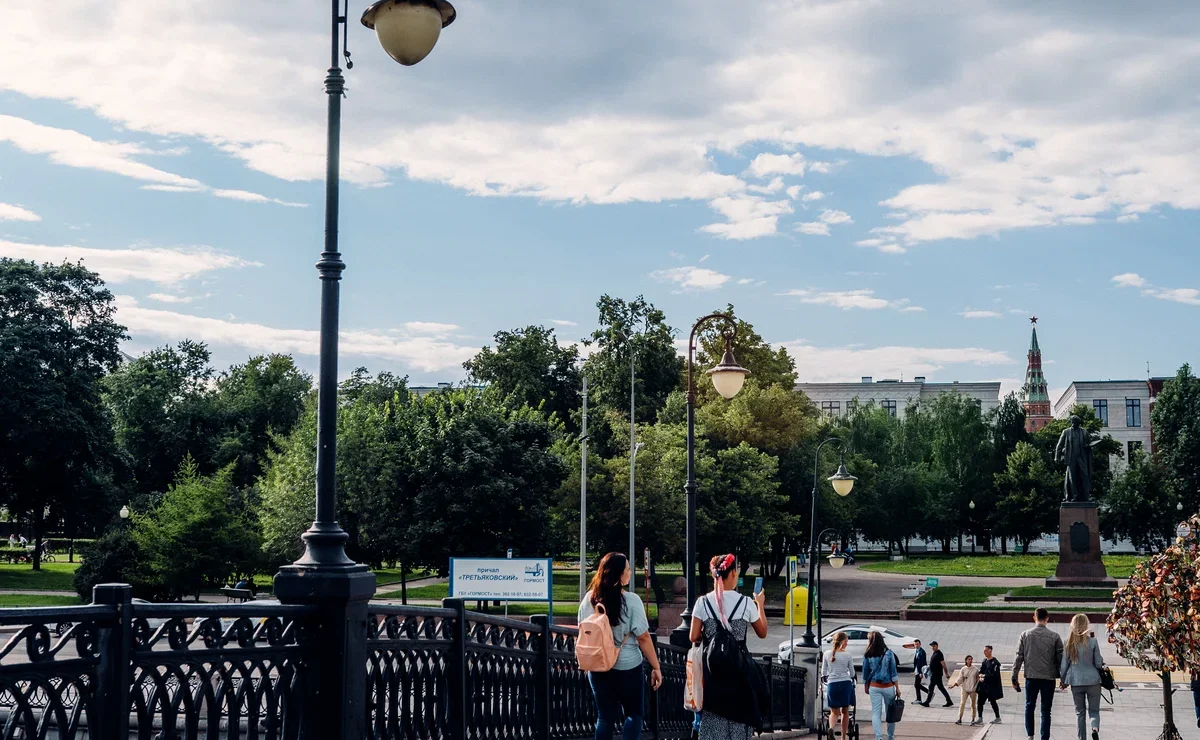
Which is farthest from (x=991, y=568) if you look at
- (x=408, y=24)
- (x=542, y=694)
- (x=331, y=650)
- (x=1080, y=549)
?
(x=331, y=650)

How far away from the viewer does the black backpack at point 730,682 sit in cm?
737

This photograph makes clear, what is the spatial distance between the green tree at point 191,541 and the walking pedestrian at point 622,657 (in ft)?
122

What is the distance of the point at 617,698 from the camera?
7879 mm

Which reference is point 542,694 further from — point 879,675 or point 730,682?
point 879,675

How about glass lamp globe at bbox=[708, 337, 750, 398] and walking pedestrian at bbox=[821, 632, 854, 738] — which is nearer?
walking pedestrian at bbox=[821, 632, 854, 738]

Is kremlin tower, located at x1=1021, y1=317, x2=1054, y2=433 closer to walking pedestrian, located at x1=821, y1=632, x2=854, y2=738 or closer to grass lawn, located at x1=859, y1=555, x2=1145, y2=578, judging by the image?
grass lawn, located at x1=859, y1=555, x2=1145, y2=578

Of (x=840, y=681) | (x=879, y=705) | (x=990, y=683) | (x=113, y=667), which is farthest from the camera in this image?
(x=990, y=683)

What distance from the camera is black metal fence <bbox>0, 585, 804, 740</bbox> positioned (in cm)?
441

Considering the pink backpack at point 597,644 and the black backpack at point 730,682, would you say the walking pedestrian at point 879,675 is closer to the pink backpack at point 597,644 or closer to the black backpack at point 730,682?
the black backpack at point 730,682

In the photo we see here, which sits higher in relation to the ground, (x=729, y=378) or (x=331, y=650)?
(x=729, y=378)

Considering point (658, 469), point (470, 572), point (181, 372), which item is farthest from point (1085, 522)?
point (181, 372)

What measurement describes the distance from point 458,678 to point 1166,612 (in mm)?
8954

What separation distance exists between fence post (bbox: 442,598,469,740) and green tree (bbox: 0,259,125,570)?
Result: 44725 mm

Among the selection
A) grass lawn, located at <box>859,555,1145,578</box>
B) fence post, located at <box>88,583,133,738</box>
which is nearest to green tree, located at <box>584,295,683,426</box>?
grass lawn, located at <box>859,555,1145,578</box>
